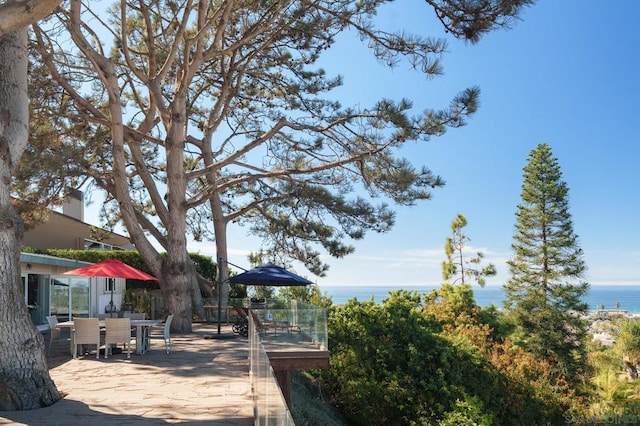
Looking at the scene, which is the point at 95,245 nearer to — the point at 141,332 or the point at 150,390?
the point at 141,332

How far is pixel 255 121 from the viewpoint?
21.7 meters

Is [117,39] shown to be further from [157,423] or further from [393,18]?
[157,423]

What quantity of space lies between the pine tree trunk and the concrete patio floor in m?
0.23

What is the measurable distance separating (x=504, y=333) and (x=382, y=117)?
11459 mm

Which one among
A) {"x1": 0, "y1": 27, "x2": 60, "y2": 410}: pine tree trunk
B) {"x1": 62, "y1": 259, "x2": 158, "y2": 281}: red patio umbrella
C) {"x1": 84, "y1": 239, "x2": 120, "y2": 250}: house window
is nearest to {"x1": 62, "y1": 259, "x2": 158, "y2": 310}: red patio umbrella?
{"x1": 62, "y1": 259, "x2": 158, "y2": 281}: red patio umbrella

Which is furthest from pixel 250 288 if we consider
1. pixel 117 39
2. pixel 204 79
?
pixel 117 39

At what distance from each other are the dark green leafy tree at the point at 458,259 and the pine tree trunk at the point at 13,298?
107 ft

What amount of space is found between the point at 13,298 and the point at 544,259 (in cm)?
3024

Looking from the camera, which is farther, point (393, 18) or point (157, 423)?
point (393, 18)

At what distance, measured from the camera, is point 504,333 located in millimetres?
22062

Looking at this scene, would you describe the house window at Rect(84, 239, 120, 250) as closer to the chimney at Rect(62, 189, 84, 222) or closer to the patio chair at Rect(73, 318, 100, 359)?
the chimney at Rect(62, 189, 84, 222)

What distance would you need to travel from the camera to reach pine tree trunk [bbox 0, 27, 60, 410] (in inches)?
267

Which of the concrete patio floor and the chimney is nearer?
the concrete patio floor

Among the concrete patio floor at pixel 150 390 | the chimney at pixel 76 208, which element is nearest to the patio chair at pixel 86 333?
the concrete patio floor at pixel 150 390
